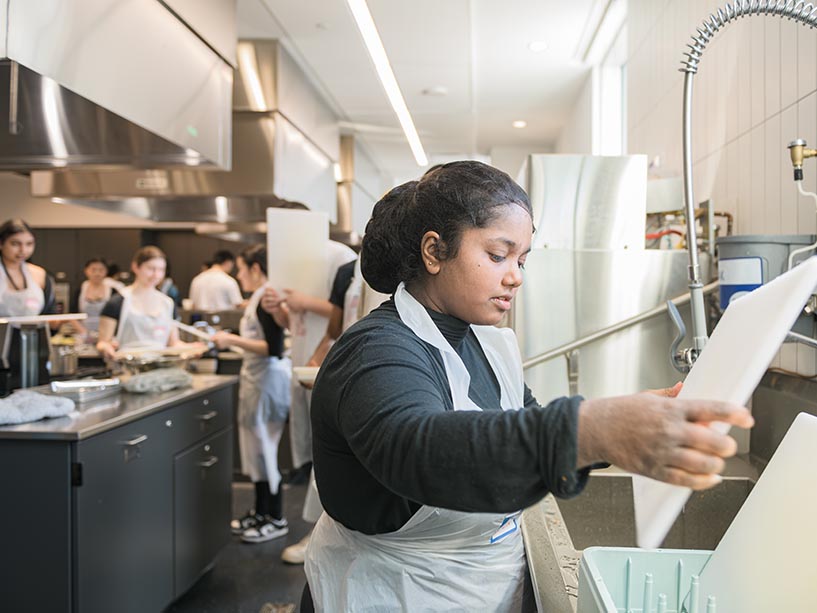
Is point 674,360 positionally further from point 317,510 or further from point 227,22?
point 227,22

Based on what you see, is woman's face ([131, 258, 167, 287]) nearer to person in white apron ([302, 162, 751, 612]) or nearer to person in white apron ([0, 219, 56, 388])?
person in white apron ([0, 219, 56, 388])

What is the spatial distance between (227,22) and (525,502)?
11.1 feet

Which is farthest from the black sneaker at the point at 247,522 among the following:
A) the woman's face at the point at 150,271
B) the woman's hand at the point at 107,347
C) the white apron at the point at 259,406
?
the woman's face at the point at 150,271

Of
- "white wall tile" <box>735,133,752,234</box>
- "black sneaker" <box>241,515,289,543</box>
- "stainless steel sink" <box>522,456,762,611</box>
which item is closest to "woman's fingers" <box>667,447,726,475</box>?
"stainless steel sink" <box>522,456,762,611</box>

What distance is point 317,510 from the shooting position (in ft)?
8.64

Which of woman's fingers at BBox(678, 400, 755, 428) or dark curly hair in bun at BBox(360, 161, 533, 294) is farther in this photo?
dark curly hair in bun at BBox(360, 161, 533, 294)

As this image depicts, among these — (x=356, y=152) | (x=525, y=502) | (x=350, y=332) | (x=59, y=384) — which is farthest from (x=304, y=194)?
(x=525, y=502)

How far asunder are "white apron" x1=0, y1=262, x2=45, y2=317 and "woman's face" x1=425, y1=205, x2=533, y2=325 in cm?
393

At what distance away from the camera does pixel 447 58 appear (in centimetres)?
482

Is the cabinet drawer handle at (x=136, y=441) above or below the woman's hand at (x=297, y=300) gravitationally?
below

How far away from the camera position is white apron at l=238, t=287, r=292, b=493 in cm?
379

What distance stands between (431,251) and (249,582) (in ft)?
8.85

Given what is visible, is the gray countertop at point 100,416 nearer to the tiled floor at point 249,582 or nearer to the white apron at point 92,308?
the tiled floor at point 249,582

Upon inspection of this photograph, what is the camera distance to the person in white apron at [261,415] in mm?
3732
